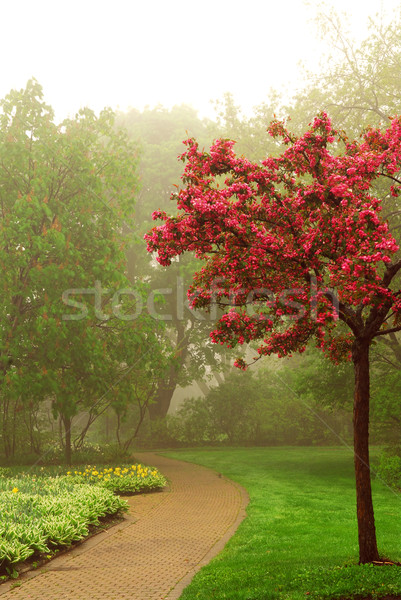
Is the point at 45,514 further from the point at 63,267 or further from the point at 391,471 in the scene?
the point at 391,471

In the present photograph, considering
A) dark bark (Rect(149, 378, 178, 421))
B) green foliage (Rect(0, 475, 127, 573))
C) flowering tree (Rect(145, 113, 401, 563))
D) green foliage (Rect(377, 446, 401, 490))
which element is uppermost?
flowering tree (Rect(145, 113, 401, 563))

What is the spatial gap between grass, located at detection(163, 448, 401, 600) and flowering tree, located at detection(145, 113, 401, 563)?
37.3 inches

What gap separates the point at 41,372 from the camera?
51.2 feet

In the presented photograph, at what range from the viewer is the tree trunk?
7.17 meters

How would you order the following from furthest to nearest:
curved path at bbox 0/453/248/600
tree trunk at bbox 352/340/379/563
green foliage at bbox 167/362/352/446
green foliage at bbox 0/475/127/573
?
1. green foliage at bbox 167/362/352/446
2. green foliage at bbox 0/475/127/573
3. tree trunk at bbox 352/340/379/563
4. curved path at bbox 0/453/248/600

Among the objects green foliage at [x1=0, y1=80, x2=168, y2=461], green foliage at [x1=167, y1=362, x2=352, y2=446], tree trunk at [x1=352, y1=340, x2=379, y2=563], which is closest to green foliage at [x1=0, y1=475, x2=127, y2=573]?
green foliage at [x1=0, y1=80, x2=168, y2=461]

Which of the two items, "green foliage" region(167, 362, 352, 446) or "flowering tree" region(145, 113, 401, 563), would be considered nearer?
"flowering tree" region(145, 113, 401, 563)

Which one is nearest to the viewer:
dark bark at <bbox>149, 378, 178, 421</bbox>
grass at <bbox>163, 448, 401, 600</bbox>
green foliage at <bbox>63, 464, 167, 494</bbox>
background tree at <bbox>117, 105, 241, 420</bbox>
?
grass at <bbox>163, 448, 401, 600</bbox>

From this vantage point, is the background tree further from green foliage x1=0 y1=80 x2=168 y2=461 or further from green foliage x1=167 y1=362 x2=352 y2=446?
green foliage x1=0 y1=80 x2=168 y2=461

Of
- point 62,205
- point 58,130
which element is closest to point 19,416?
point 62,205

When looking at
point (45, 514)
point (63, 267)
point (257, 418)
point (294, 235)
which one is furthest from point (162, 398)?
point (294, 235)

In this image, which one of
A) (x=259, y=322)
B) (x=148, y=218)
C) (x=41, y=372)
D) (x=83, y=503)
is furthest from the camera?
(x=148, y=218)

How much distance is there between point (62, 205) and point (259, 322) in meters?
11.9

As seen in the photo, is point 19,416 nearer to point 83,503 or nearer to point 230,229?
point 83,503
